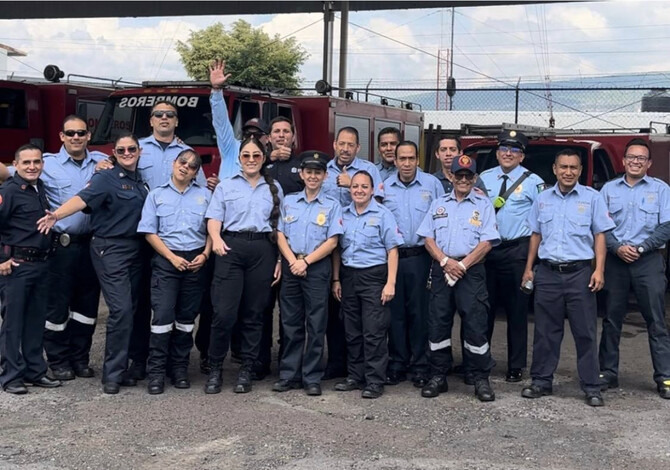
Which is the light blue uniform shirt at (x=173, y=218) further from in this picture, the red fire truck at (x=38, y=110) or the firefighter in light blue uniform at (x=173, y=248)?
the red fire truck at (x=38, y=110)

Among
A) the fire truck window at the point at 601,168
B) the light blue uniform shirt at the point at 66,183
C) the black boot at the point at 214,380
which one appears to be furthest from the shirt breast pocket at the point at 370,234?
the fire truck window at the point at 601,168

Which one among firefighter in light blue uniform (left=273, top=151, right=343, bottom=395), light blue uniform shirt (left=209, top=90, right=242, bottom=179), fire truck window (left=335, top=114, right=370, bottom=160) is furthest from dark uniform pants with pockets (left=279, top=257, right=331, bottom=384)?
fire truck window (left=335, top=114, right=370, bottom=160)

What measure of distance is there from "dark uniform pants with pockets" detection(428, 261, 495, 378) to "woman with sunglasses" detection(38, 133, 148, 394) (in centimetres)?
220

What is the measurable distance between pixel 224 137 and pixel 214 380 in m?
1.94

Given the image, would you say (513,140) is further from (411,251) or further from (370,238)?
(370,238)

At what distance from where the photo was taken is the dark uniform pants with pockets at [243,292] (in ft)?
19.5

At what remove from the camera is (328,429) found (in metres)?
5.24

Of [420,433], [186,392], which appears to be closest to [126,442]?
[186,392]

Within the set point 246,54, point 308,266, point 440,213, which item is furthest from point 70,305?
point 246,54

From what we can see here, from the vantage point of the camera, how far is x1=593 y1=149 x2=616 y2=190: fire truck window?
9135 mm

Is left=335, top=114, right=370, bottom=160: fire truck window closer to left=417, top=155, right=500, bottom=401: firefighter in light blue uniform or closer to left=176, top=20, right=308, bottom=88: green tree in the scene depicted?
left=417, top=155, right=500, bottom=401: firefighter in light blue uniform

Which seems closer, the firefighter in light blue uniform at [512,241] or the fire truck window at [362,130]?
the firefighter in light blue uniform at [512,241]

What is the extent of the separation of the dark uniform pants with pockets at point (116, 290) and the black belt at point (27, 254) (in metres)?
0.36

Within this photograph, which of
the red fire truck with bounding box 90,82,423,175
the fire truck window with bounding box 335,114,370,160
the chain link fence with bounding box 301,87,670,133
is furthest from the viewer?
the chain link fence with bounding box 301,87,670,133
